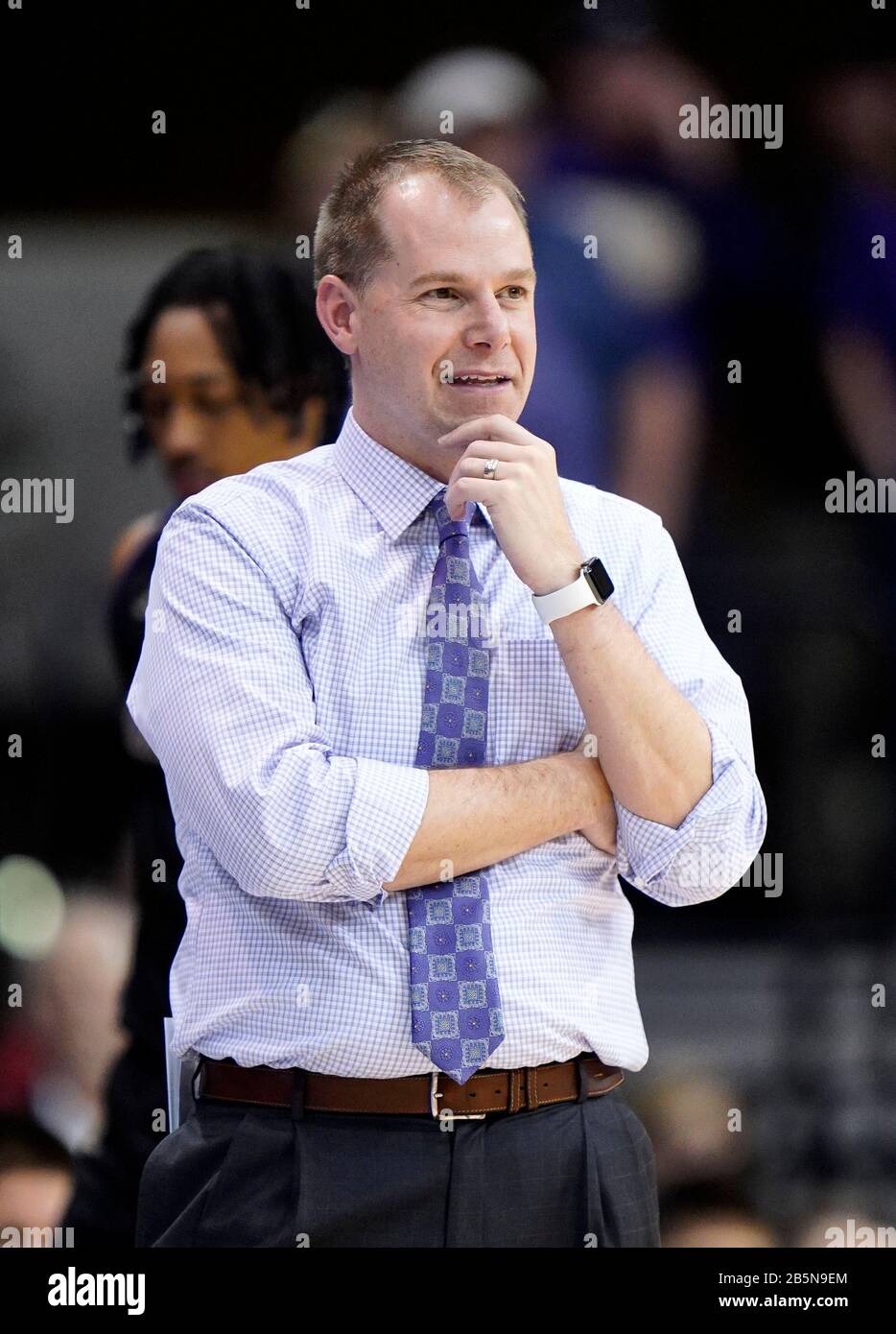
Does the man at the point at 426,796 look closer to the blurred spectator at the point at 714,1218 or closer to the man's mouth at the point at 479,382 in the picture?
the man's mouth at the point at 479,382

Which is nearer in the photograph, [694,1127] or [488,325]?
[488,325]

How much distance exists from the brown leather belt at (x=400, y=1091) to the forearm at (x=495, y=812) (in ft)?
0.75

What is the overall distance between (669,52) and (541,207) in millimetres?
385

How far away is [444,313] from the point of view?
189cm

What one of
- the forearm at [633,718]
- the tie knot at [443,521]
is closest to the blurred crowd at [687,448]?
the tie knot at [443,521]

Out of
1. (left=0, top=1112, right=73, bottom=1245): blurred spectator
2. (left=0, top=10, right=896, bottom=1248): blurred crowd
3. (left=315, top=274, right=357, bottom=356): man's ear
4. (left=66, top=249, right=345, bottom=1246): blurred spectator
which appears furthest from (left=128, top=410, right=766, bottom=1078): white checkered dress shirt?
(left=0, top=1112, right=73, bottom=1245): blurred spectator

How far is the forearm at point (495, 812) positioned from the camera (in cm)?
171

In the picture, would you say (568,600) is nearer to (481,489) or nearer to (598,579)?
(598,579)

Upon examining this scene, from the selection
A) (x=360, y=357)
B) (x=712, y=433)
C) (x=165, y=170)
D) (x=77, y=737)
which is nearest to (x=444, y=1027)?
(x=360, y=357)

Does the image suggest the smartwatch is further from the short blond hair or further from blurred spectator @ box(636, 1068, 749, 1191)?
blurred spectator @ box(636, 1068, 749, 1191)

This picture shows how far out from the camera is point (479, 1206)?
1.75 metres

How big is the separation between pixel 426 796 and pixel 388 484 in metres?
0.43

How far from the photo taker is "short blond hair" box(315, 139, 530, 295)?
1.92 m

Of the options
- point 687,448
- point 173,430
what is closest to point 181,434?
point 173,430
